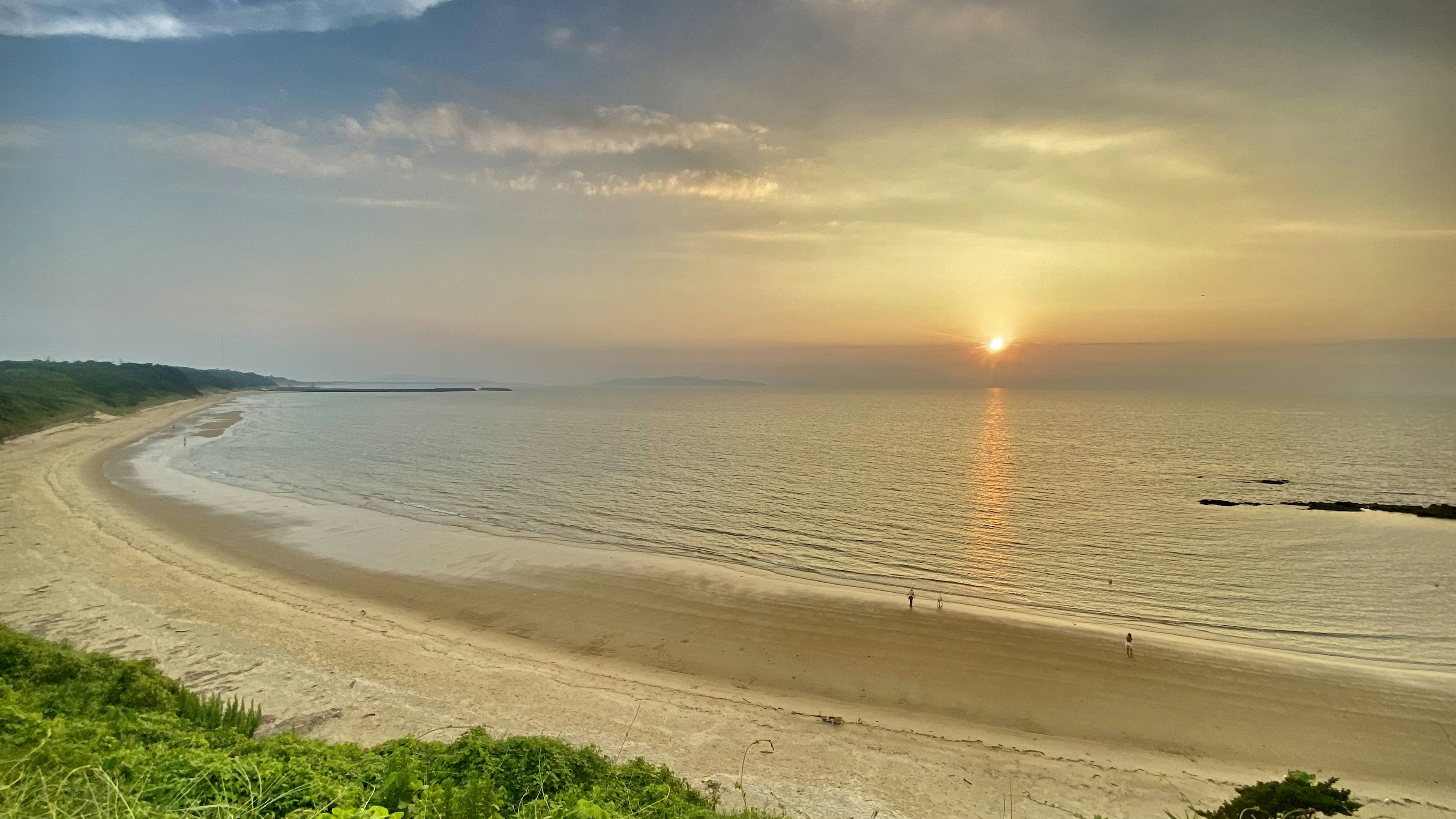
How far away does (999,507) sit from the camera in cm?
4919

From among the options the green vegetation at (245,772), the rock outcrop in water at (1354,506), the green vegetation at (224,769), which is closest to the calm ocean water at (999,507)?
the rock outcrop in water at (1354,506)

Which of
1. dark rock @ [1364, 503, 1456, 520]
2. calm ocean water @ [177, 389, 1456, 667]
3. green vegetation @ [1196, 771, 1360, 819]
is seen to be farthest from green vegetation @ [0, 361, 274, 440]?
dark rock @ [1364, 503, 1456, 520]

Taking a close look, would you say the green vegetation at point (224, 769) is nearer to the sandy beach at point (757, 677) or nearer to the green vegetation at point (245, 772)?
the green vegetation at point (245, 772)

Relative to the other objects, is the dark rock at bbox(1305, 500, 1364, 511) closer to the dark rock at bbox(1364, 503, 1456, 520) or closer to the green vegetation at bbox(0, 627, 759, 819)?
the dark rock at bbox(1364, 503, 1456, 520)

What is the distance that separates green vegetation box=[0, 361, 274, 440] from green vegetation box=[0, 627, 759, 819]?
274 feet

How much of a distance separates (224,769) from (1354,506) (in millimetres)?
72793

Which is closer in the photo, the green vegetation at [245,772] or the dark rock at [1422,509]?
the green vegetation at [245,772]

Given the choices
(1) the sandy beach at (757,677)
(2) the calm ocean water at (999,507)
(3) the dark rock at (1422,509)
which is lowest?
(1) the sandy beach at (757,677)

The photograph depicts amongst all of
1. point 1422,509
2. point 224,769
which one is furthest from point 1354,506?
point 224,769

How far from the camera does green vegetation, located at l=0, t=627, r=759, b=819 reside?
586 cm

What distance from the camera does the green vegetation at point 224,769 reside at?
5855mm

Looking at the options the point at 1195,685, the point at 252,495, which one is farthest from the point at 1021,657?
the point at 252,495

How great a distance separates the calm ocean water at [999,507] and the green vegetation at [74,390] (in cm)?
2047

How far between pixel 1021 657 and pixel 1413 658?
49.5 ft
